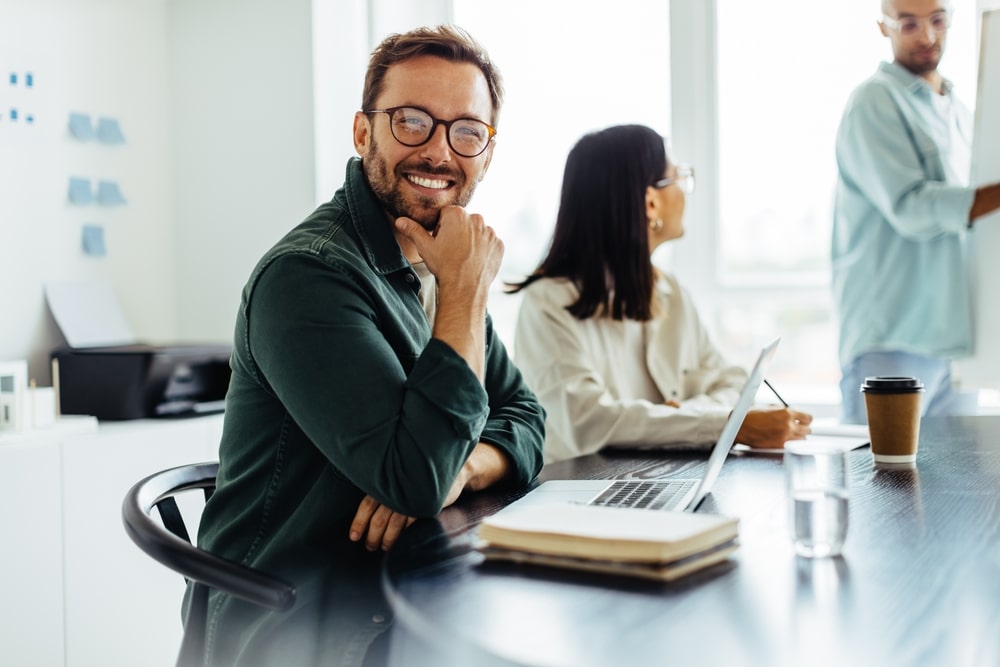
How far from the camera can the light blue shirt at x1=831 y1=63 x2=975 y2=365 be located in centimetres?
265

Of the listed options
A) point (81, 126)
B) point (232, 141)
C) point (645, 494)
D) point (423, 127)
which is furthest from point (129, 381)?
point (645, 494)

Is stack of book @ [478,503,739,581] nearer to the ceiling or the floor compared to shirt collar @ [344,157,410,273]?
nearer to the floor

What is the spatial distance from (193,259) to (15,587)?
141 cm

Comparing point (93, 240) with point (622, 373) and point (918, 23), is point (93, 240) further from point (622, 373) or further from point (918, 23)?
point (918, 23)

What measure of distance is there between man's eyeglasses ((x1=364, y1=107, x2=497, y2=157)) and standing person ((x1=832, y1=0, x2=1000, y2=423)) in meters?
1.51

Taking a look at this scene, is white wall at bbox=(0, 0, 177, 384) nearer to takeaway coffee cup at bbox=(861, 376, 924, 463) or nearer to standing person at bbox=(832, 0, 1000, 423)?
standing person at bbox=(832, 0, 1000, 423)

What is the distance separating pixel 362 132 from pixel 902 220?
160cm

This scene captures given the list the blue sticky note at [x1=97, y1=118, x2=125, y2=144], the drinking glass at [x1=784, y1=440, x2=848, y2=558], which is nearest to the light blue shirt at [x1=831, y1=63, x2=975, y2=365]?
the drinking glass at [x1=784, y1=440, x2=848, y2=558]

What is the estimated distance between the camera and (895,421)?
1.57 m

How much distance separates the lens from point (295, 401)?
4.09 ft

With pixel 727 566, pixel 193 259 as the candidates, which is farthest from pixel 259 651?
pixel 193 259

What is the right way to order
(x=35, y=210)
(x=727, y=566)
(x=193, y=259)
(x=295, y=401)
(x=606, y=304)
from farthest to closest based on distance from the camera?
(x=193, y=259) < (x=35, y=210) < (x=606, y=304) < (x=295, y=401) < (x=727, y=566)

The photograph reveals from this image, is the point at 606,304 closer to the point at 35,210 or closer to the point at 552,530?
the point at 552,530

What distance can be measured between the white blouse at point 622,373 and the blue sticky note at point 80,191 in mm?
1603
